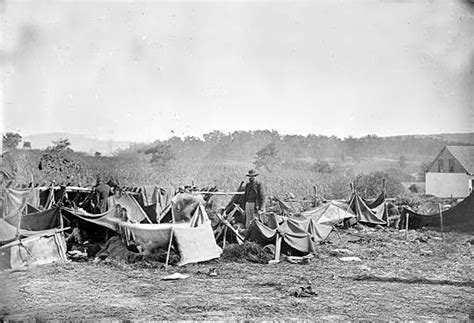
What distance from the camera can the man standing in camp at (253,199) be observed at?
39.9 feet

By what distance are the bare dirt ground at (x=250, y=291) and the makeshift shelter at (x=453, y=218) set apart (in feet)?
16.5

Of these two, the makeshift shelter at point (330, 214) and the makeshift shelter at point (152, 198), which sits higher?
the makeshift shelter at point (152, 198)

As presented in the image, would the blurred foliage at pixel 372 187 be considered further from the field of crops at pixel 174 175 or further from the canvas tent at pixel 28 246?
the canvas tent at pixel 28 246

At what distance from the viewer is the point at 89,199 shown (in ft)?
41.4

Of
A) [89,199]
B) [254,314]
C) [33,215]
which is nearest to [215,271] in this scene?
[254,314]

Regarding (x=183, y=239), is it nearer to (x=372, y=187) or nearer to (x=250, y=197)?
(x=250, y=197)

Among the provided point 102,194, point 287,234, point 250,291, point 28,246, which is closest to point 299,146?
point 102,194

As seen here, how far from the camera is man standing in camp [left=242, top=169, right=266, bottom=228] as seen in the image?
12172 millimetres

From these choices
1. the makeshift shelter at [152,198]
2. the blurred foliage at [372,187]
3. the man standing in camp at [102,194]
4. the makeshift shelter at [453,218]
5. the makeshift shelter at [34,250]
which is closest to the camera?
the makeshift shelter at [34,250]

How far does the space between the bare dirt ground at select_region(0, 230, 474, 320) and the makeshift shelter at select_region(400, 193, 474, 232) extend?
5.02 meters

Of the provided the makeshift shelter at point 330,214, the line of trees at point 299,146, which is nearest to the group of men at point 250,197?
the makeshift shelter at point 330,214

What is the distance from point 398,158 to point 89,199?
1353 inches

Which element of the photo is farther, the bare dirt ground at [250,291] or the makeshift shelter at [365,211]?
the makeshift shelter at [365,211]

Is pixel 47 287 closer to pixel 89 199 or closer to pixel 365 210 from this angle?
pixel 89 199
